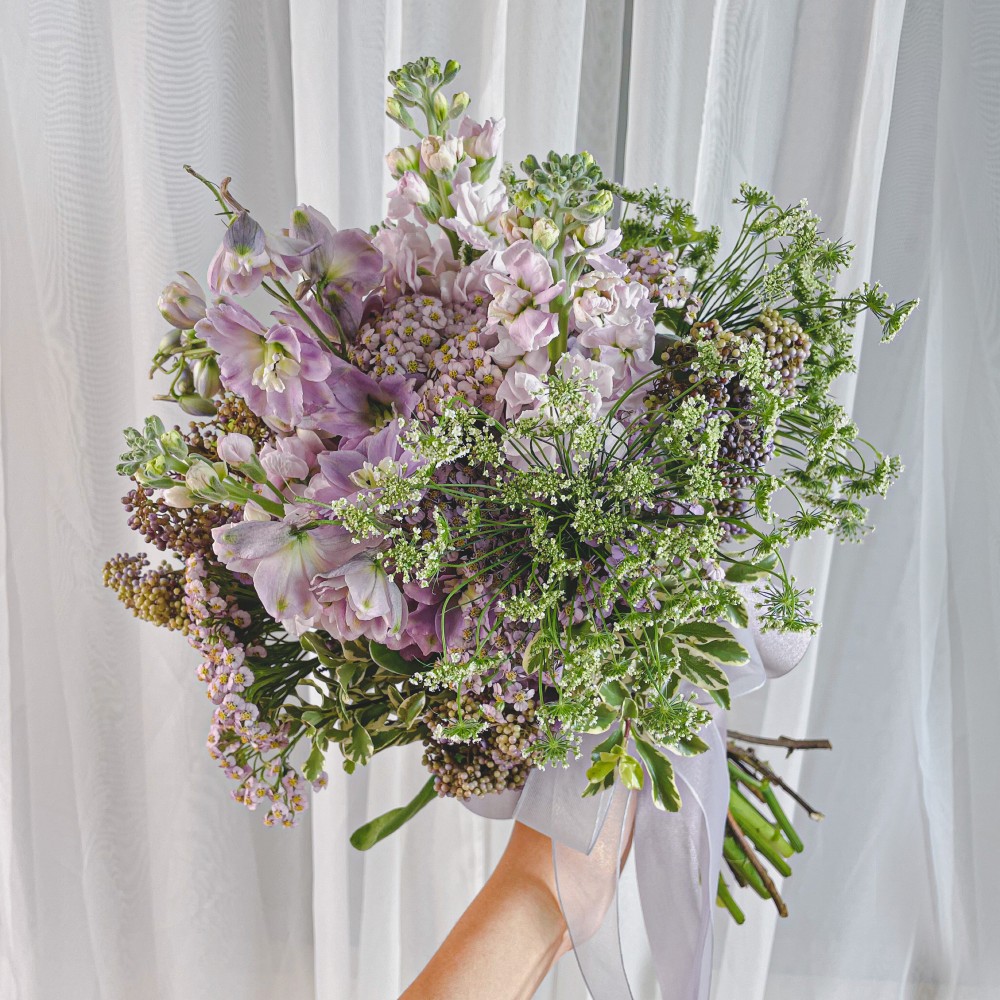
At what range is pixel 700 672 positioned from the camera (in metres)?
0.60

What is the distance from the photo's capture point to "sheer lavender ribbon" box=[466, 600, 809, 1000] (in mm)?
672

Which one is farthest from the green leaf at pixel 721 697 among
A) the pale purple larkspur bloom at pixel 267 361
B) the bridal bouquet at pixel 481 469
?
the pale purple larkspur bloom at pixel 267 361

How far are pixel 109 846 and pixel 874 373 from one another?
1.20 m

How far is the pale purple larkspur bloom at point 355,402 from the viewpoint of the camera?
0.58 meters

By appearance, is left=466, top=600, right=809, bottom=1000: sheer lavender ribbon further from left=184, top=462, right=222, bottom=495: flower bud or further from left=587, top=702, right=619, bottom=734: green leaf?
left=184, top=462, right=222, bottom=495: flower bud

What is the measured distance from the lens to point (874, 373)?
3.81ft

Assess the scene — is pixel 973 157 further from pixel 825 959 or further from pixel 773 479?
pixel 825 959

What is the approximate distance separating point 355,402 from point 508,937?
410mm

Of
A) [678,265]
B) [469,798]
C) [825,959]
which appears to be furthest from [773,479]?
[825,959]

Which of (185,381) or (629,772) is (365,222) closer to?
(185,381)

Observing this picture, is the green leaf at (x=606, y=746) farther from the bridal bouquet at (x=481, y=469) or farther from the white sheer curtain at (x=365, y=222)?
the white sheer curtain at (x=365, y=222)

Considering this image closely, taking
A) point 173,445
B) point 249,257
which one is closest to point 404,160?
point 249,257

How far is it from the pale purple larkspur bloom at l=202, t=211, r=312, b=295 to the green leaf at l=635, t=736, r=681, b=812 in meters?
0.39

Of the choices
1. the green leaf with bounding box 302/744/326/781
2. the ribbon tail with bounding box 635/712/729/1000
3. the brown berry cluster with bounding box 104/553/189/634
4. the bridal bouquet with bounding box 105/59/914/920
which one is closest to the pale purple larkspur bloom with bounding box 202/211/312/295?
the bridal bouquet with bounding box 105/59/914/920
